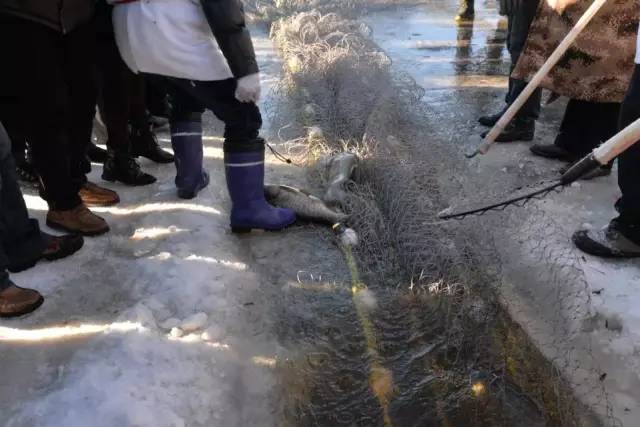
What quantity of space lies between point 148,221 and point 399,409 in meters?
1.96

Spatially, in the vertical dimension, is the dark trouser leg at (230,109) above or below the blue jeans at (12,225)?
above

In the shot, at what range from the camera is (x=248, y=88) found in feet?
9.39

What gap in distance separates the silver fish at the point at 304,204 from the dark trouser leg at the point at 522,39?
198 centimetres

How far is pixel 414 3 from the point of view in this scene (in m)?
10.9

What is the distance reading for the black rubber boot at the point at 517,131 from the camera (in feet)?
14.9

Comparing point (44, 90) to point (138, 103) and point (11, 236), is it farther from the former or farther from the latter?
point (138, 103)

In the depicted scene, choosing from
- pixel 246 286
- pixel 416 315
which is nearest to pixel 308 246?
pixel 246 286

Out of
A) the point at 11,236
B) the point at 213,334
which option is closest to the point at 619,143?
the point at 213,334

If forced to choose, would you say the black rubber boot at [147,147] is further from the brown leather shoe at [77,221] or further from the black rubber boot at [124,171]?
the brown leather shoe at [77,221]

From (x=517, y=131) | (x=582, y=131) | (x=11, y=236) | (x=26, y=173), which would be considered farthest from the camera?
(x=517, y=131)

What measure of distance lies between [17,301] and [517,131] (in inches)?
149

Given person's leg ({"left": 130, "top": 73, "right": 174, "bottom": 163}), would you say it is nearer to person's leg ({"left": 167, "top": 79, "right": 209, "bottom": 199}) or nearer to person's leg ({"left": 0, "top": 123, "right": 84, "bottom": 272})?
person's leg ({"left": 167, "top": 79, "right": 209, "bottom": 199})

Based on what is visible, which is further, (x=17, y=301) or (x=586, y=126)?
(x=586, y=126)

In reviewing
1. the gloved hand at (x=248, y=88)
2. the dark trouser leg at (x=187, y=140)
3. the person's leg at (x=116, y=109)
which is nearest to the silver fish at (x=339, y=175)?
the dark trouser leg at (x=187, y=140)
